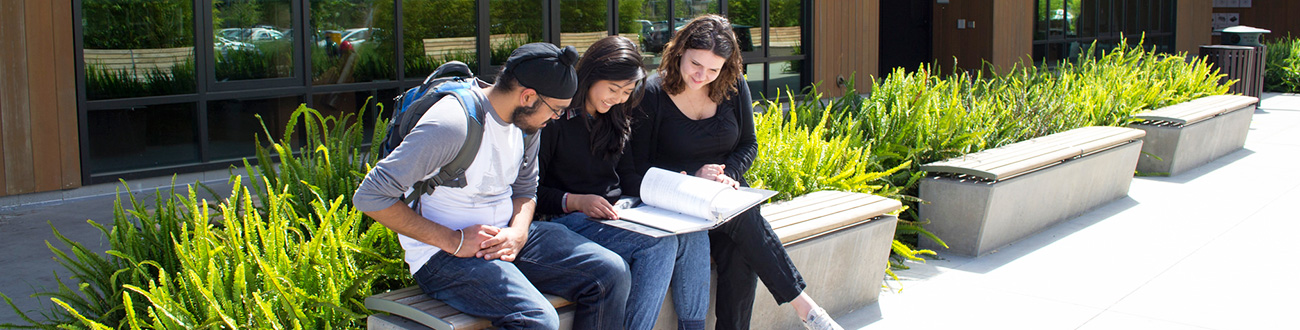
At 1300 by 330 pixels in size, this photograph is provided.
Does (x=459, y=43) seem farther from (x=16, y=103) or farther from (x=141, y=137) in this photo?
(x=16, y=103)

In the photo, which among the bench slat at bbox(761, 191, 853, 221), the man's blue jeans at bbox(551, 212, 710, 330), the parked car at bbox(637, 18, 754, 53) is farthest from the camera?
the parked car at bbox(637, 18, 754, 53)

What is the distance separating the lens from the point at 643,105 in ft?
12.6

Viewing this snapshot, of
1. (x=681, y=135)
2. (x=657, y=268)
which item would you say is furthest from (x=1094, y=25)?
(x=657, y=268)

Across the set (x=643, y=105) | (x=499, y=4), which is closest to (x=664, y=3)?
(x=499, y=4)

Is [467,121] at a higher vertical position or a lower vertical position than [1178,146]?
higher

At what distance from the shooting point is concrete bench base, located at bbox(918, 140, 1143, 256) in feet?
16.9

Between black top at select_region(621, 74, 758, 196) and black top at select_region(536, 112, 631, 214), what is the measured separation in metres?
0.25

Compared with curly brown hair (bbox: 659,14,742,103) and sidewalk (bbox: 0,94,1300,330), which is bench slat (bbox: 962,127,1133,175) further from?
curly brown hair (bbox: 659,14,742,103)

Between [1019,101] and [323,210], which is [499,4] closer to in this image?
[1019,101]

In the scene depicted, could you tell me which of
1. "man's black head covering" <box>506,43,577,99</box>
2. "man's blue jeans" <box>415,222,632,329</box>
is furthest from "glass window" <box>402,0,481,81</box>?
"man's black head covering" <box>506,43,577,99</box>

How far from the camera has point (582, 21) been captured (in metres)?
9.23

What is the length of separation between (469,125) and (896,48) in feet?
43.4

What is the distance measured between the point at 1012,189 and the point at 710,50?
2.29 m

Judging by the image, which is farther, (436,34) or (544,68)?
(436,34)
